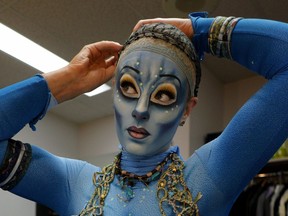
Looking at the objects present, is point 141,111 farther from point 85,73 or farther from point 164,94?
point 85,73

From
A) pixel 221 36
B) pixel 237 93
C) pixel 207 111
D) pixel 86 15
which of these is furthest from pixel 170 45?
pixel 237 93

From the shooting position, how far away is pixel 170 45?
905 millimetres

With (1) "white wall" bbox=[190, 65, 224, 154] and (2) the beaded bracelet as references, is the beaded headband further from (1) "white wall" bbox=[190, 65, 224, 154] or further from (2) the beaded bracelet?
(1) "white wall" bbox=[190, 65, 224, 154]

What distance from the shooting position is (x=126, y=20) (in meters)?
2.42

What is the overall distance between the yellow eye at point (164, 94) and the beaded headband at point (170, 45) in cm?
5

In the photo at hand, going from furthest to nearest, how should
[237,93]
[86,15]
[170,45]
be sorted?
[237,93] → [86,15] → [170,45]

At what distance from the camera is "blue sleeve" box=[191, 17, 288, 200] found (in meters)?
0.79

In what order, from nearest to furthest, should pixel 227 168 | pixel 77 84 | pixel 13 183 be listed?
1. pixel 227 168
2. pixel 13 183
3. pixel 77 84

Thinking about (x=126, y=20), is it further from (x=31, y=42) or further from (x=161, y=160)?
(x=161, y=160)

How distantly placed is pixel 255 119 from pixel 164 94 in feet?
0.64

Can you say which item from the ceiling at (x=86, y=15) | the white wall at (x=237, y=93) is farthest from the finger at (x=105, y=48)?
the white wall at (x=237, y=93)

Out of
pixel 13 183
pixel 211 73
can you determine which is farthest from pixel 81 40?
pixel 13 183

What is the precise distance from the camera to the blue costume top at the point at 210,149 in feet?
2.60

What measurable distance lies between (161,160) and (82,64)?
1.10 ft
